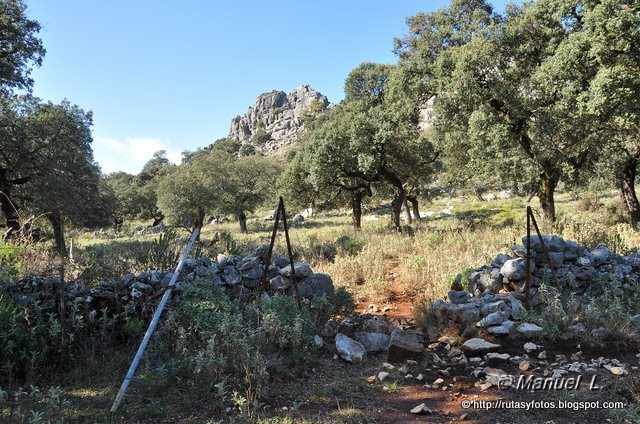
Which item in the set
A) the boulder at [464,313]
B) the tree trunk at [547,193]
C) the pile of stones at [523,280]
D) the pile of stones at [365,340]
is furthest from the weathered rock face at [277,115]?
the boulder at [464,313]

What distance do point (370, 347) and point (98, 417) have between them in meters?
3.33

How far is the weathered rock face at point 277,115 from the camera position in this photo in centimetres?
14269

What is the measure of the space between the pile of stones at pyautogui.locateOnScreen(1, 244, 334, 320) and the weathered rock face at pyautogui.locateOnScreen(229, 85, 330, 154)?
12842 cm

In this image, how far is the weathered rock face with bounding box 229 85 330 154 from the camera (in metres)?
143

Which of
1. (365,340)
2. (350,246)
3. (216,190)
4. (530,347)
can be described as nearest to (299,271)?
(365,340)

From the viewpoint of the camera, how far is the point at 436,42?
1510cm

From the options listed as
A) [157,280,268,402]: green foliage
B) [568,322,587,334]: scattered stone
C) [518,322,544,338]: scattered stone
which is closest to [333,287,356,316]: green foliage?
[157,280,268,402]: green foliage

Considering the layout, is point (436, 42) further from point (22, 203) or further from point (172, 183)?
point (172, 183)

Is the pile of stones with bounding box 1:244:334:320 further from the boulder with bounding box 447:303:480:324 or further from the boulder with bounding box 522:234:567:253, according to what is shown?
the boulder with bounding box 522:234:567:253

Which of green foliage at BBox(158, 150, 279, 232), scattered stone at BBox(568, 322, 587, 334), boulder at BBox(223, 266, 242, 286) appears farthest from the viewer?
green foliage at BBox(158, 150, 279, 232)

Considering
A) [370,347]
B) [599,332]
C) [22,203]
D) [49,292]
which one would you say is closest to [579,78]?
[599,332]

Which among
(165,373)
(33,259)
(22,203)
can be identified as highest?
(22,203)

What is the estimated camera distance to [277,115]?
6516 inches

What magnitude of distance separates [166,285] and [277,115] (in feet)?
548
